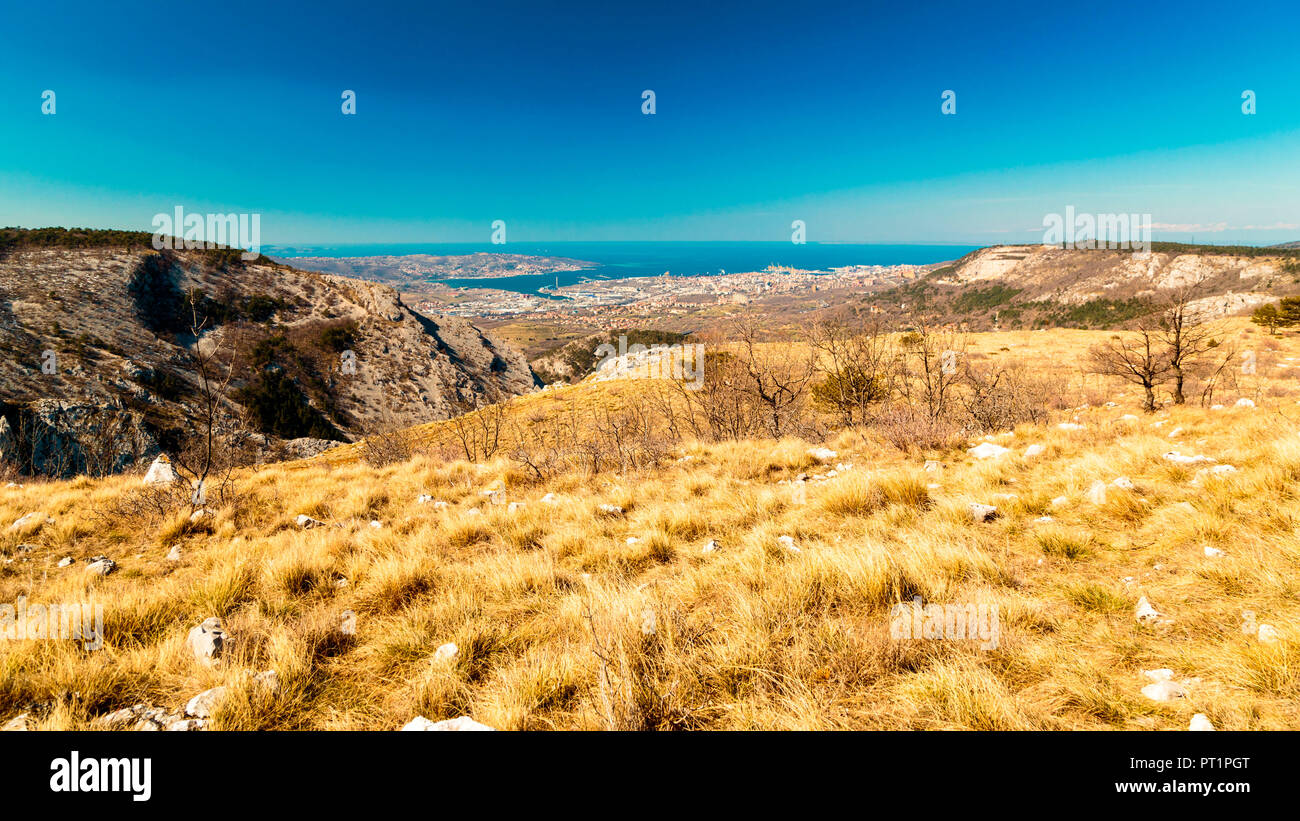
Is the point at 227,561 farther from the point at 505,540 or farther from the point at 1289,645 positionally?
the point at 1289,645

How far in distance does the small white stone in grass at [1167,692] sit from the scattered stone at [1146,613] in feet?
2.70

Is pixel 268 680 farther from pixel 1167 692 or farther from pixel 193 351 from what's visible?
pixel 193 351

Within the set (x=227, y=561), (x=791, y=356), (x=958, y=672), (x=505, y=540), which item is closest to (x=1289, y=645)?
(x=958, y=672)

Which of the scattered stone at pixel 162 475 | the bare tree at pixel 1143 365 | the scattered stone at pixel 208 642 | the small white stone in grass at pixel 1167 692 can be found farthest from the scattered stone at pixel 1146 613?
the bare tree at pixel 1143 365

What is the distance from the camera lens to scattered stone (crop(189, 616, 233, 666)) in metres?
2.96

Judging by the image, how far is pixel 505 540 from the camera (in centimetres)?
508

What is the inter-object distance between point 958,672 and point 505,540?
4.14 metres

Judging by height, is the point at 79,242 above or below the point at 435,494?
above

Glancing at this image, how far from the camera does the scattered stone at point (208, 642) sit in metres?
2.96

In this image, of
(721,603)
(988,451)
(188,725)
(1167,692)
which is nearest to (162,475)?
(188,725)

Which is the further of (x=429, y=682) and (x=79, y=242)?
Result: (x=79, y=242)

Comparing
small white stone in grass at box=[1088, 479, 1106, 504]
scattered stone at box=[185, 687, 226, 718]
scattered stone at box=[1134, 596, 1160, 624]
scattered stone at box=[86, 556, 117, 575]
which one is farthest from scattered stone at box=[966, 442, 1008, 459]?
scattered stone at box=[86, 556, 117, 575]

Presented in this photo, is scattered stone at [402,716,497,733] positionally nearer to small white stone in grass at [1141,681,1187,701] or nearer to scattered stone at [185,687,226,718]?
scattered stone at [185,687,226,718]
